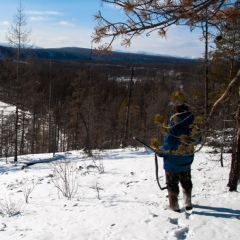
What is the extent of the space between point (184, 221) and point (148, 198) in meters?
1.61

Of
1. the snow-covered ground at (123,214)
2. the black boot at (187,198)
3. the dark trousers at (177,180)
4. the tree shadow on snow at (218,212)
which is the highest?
the dark trousers at (177,180)

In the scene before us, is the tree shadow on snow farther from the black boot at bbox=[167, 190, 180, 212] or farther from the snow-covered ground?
the black boot at bbox=[167, 190, 180, 212]

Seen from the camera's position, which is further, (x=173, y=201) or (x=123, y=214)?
(x=123, y=214)

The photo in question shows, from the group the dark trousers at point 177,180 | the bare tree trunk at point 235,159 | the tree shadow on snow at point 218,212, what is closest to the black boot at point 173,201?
the dark trousers at point 177,180

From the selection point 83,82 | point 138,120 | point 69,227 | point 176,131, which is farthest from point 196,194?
point 138,120

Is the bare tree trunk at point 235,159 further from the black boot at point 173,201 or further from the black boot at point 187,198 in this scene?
the black boot at point 173,201

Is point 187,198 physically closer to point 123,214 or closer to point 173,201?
point 173,201

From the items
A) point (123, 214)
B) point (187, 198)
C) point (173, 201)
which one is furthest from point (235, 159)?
point (123, 214)

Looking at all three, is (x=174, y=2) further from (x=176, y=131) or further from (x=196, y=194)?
(x=196, y=194)

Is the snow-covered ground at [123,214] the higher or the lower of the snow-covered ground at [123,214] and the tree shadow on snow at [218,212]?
the lower

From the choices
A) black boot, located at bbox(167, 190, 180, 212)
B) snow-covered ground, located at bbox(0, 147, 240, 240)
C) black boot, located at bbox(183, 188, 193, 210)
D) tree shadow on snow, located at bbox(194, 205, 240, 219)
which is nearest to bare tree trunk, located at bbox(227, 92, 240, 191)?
snow-covered ground, located at bbox(0, 147, 240, 240)

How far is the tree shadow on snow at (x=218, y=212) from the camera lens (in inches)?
200

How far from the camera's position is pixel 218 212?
525 centimetres

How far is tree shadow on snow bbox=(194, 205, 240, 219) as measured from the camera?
5.09m
